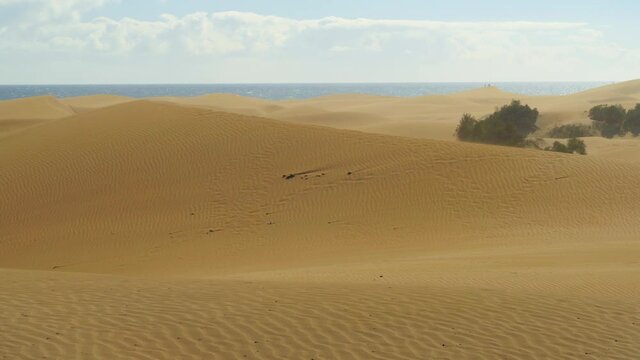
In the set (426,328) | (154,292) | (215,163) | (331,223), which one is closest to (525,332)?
(426,328)

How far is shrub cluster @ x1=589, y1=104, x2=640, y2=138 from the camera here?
45.1m

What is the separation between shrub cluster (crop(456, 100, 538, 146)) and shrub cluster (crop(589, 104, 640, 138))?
5688 millimetres

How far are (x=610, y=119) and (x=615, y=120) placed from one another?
13.4 inches

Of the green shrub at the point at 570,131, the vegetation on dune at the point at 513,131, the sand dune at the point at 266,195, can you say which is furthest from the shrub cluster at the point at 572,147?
the green shrub at the point at 570,131

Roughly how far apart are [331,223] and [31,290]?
9541mm

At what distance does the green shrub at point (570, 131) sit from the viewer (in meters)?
45.5

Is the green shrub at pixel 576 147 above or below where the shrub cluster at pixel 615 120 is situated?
below

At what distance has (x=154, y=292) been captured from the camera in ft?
29.9

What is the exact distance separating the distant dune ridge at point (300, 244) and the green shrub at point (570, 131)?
1200 centimetres

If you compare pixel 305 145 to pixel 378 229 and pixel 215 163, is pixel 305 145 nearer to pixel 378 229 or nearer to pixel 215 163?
pixel 215 163

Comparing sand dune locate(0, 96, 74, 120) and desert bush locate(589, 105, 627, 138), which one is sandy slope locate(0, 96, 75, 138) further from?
desert bush locate(589, 105, 627, 138)

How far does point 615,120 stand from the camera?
46.3 metres

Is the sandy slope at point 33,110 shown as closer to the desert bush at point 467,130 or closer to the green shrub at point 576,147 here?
the desert bush at point 467,130

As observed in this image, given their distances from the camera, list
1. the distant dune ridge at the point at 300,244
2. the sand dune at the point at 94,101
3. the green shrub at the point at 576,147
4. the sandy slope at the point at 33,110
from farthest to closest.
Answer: the sand dune at the point at 94,101 < the sandy slope at the point at 33,110 < the green shrub at the point at 576,147 < the distant dune ridge at the point at 300,244
